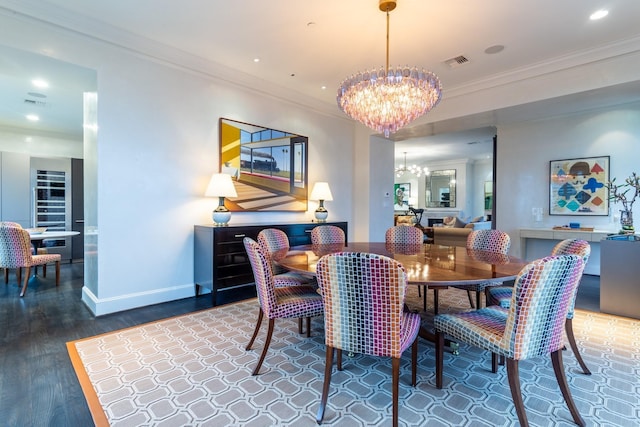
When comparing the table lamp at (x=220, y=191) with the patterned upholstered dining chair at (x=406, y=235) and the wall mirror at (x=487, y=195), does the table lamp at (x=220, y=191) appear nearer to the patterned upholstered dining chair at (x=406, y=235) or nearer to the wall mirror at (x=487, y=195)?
the patterned upholstered dining chair at (x=406, y=235)

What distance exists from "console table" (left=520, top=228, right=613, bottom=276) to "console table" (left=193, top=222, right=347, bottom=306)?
428 cm

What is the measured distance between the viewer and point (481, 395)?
1.89 m

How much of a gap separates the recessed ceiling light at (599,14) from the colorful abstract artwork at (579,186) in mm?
2672

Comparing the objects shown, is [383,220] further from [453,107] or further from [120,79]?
→ [120,79]

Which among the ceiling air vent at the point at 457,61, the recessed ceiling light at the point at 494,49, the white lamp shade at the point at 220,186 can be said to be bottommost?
the white lamp shade at the point at 220,186

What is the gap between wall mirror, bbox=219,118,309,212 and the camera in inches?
166

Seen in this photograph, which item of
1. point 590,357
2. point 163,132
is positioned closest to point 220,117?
point 163,132

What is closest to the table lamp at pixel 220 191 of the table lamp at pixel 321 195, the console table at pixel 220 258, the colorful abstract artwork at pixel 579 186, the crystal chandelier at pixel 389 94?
the console table at pixel 220 258

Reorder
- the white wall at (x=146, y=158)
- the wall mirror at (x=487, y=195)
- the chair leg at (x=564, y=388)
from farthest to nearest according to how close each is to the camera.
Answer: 1. the wall mirror at (x=487, y=195)
2. the white wall at (x=146, y=158)
3. the chair leg at (x=564, y=388)

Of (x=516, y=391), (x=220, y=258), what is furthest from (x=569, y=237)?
(x=220, y=258)

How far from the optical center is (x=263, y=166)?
15.1ft

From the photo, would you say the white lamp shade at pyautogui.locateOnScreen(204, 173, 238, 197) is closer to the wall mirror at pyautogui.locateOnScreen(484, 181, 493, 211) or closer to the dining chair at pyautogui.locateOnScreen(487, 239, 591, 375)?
the dining chair at pyautogui.locateOnScreen(487, 239, 591, 375)

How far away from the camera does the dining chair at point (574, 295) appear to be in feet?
6.52

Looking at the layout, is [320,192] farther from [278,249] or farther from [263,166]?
[278,249]
